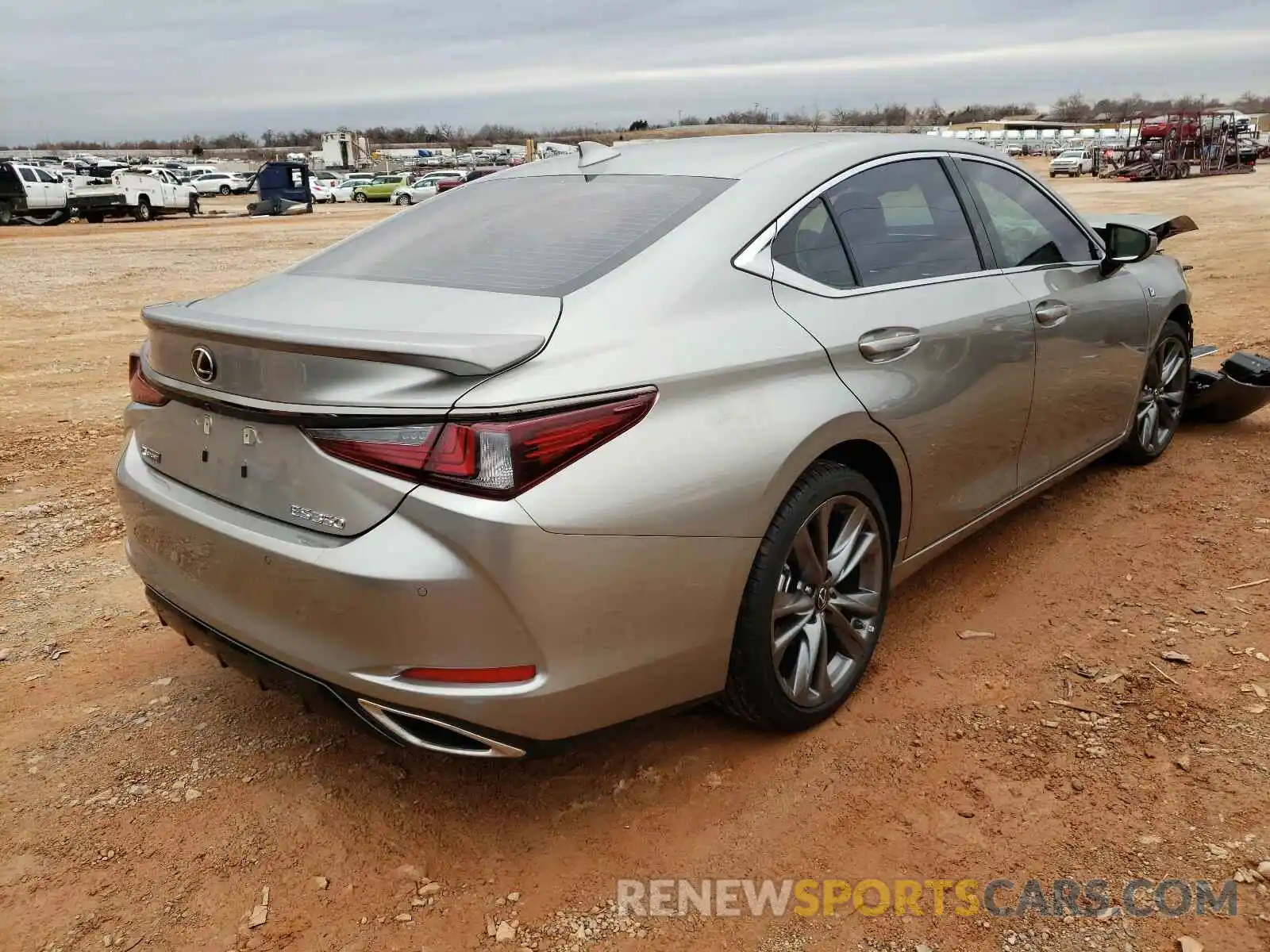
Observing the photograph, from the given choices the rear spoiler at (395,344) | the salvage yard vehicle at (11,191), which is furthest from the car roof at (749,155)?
the salvage yard vehicle at (11,191)

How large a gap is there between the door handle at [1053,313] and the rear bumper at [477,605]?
1.83 m

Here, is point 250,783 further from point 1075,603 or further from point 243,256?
point 243,256

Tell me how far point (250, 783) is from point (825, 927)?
1.61m

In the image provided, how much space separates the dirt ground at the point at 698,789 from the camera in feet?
7.45

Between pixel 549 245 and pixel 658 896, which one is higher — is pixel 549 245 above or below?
above

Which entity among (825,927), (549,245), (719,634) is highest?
(549,245)

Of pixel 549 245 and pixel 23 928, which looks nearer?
pixel 23 928

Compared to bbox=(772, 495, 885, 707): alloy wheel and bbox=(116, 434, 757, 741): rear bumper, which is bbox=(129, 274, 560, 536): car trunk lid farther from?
bbox=(772, 495, 885, 707): alloy wheel

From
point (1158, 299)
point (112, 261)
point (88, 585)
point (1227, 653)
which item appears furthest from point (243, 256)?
point (1227, 653)

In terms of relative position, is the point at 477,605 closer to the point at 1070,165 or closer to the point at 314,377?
the point at 314,377

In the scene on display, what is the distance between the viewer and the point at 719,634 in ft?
8.12

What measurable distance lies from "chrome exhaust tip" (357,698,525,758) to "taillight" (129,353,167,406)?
105 centimetres

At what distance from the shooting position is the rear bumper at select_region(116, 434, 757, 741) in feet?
6.80

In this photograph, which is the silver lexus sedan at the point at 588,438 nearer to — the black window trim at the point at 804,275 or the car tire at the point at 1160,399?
the black window trim at the point at 804,275
